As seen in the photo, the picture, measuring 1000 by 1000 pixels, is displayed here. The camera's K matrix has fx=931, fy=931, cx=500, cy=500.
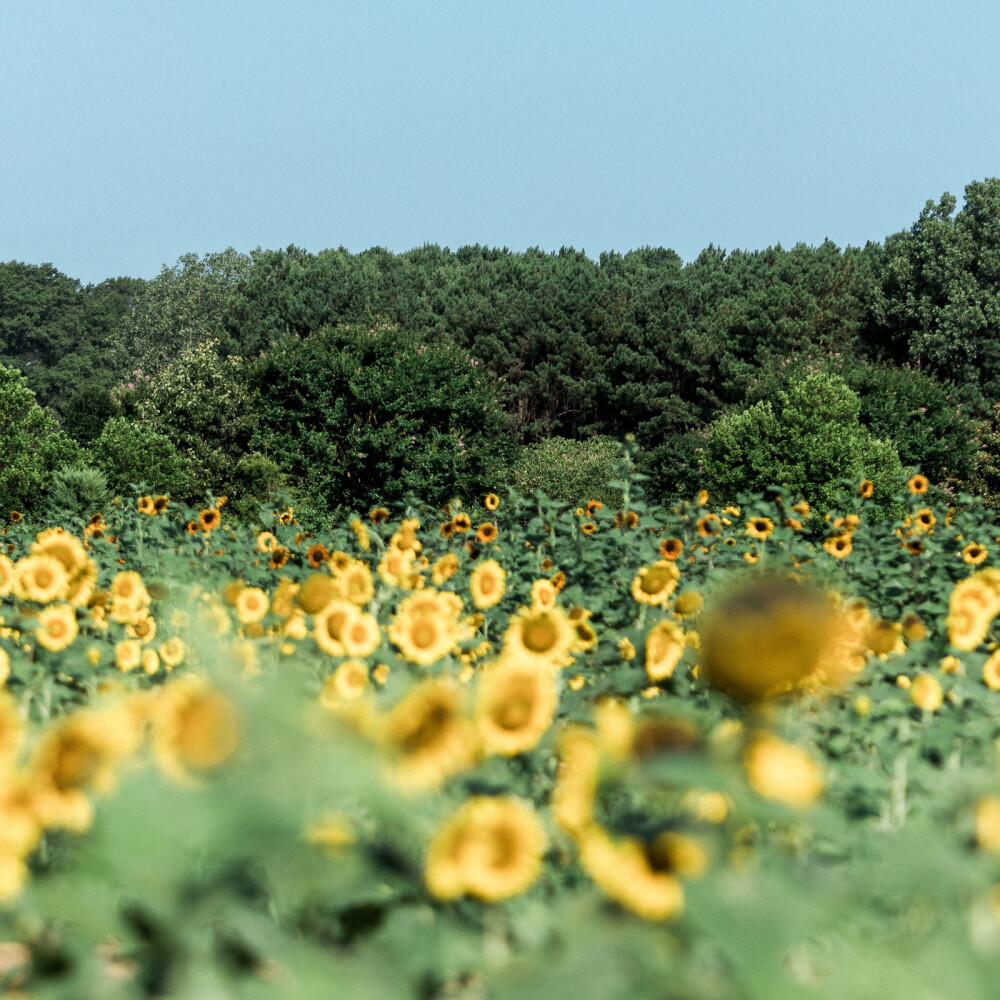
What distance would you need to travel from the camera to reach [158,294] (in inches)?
1865

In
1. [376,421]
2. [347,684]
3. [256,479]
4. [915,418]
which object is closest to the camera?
[347,684]

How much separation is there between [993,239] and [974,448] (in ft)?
27.0

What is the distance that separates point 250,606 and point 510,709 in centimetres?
210

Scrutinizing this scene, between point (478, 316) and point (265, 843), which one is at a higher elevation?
point (478, 316)

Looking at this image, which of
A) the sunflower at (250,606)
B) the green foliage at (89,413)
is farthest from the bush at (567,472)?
the sunflower at (250,606)

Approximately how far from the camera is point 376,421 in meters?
19.0

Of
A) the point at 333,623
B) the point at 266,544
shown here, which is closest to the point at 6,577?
the point at 333,623

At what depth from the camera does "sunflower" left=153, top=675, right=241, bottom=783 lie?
99cm

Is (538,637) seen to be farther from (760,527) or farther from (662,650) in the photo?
(760,527)

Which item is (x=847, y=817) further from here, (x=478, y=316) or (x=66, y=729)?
(x=478, y=316)

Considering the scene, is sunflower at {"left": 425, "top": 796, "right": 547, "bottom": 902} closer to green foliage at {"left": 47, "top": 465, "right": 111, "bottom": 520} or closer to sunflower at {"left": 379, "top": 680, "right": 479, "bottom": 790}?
sunflower at {"left": 379, "top": 680, "right": 479, "bottom": 790}

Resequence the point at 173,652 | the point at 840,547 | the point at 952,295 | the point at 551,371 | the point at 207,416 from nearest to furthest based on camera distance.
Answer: the point at 173,652 < the point at 840,547 < the point at 207,416 < the point at 952,295 < the point at 551,371

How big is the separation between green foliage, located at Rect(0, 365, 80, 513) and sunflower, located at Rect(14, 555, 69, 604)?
36.8 feet

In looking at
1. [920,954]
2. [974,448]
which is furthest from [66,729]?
[974,448]
